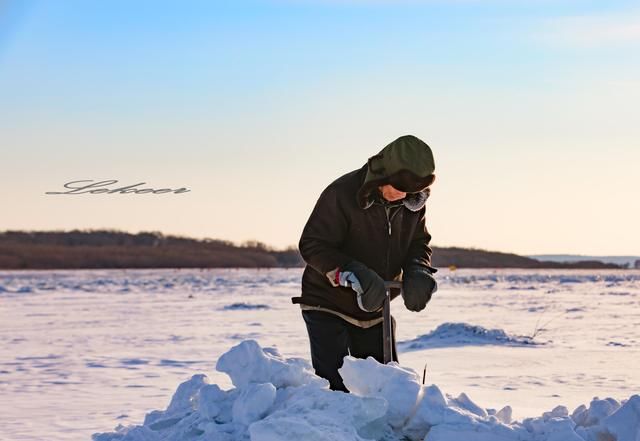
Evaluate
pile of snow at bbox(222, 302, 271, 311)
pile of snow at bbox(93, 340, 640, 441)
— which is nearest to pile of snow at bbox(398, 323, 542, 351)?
pile of snow at bbox(222, 302, 271, 311)

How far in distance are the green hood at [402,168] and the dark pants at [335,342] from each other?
0.56m

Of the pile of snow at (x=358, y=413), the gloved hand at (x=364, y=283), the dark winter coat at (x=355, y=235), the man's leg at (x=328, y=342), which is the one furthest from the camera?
the man's leg at (x=328, y=342)

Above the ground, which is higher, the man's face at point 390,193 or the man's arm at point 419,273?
the man's face at point 390,193

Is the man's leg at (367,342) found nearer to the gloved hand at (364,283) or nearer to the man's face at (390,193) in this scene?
the gloved hand at (364,283)

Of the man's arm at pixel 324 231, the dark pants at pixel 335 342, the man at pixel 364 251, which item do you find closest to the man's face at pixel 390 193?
the man at pixel 364 251

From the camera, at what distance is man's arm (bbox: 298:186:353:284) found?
3.82m

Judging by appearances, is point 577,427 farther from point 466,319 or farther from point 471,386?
point 466,319

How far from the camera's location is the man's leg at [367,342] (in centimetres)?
409

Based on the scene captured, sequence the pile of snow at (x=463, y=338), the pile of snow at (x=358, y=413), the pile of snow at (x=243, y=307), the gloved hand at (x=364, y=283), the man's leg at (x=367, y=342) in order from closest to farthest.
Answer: the pile of snow at (x=358, y=413) → the gloved hand at (x=364, y=283) → the man's leg at (x=367, y=342) → the pile of snow at (x=463, y=338) → the pile of snow at (x=243, y=307)

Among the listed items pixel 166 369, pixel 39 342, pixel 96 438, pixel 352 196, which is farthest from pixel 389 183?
pixel 39 342

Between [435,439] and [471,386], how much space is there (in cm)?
362

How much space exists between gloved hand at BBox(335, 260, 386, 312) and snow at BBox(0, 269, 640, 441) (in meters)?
0.32

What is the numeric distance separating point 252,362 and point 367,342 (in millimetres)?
522

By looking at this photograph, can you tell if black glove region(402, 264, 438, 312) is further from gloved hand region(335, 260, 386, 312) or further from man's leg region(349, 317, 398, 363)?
man's leg region(349, 317, 398, 363)
